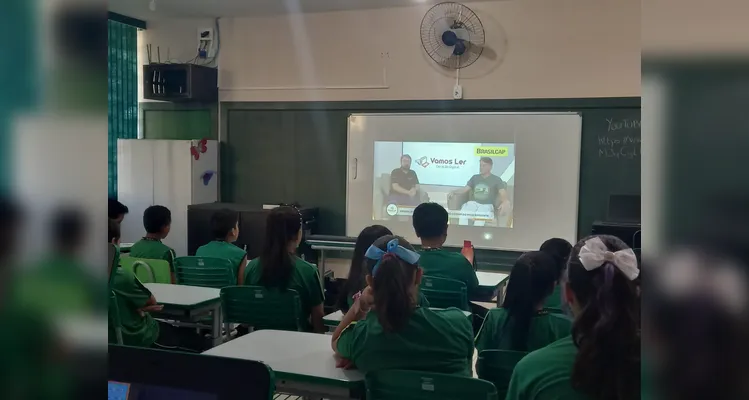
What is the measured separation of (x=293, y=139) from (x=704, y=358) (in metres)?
5.81

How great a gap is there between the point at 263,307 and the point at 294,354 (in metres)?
0.75

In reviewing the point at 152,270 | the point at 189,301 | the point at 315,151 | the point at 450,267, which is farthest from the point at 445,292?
the point at 315,151

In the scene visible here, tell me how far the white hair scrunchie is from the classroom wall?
11.9ft

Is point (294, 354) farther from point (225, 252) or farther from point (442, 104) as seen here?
point (442, 104)

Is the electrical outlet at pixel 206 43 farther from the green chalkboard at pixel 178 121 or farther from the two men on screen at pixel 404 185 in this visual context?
the two men on screen at pixel 404 185

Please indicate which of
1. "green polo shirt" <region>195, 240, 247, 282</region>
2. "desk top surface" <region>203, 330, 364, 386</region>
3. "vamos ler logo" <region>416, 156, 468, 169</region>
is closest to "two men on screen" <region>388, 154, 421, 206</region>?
"vamos ler logo" <region>416, 156, 468, 169</region>

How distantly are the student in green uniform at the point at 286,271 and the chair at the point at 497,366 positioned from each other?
116 centimetres

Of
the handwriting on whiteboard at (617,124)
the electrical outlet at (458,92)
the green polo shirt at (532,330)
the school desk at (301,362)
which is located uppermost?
the electrical outlet at (458,92)

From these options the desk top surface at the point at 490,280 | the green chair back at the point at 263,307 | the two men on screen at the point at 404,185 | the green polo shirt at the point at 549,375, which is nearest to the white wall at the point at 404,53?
the two men on screen at the point at 404,185

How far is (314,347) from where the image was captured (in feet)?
7.23

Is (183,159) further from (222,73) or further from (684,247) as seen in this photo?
(684,247)

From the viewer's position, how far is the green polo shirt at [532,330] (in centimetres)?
210

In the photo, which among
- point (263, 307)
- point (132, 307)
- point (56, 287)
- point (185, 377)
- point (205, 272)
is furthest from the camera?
point (205, 272)

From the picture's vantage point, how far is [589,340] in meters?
1.42
